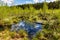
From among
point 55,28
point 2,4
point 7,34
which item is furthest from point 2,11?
point 55,28

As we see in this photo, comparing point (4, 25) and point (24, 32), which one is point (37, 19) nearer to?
point (4, 25)

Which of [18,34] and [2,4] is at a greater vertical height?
[2,4]

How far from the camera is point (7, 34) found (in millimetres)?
5547

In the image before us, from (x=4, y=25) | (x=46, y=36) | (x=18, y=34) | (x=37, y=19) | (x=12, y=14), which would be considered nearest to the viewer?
(x=46, y=36)

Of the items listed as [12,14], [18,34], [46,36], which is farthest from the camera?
[12,14]

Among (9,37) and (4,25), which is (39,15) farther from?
(9,37)

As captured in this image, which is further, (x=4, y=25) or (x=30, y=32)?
(x=4, y=25)

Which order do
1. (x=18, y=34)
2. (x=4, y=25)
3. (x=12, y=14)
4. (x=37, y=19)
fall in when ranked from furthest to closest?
(x=12, y=14) < (x=37, y=19) < (x=4, y=25) < (x=18, y=34)

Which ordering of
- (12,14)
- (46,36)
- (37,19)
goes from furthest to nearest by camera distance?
(12,14) < (37,19) < (46,36)

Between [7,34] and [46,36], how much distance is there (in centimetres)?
117

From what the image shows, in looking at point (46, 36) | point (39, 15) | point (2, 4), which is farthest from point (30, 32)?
point (39, 15)

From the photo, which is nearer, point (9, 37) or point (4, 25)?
point (9, 37)

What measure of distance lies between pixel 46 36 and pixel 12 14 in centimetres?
354

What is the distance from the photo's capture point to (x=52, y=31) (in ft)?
→ 17.4
